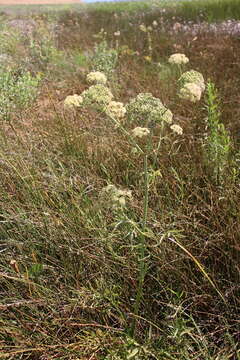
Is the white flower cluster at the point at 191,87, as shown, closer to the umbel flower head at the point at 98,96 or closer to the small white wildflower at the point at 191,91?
the small white wildflower at the point at 191,91

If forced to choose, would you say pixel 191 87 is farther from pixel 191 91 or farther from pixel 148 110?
pixel 148 110

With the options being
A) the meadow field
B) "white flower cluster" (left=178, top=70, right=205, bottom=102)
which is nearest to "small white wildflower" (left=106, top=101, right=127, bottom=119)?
the meadow field

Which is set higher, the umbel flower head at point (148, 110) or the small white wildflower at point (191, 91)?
the small white wildflower at point (191, 91)

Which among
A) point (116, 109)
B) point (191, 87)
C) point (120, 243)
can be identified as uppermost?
point (191, 87)

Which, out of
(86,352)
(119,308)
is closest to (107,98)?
(119,308)

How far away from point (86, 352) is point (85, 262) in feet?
1.55

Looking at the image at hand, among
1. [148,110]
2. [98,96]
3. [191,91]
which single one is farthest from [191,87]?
[98,96]

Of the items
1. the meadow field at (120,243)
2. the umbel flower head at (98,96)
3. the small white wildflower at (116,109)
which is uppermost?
the umbel flower head at (98,96)

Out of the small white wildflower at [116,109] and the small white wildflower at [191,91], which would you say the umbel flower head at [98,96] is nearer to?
the small white wildflower at [116,109]

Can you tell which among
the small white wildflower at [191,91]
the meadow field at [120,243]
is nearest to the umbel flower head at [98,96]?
the meadow field at [120,243]

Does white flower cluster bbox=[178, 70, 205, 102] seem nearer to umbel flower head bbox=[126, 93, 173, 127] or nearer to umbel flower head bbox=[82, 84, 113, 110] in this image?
umbel flower head bbox=[126, 93, 173, 127]

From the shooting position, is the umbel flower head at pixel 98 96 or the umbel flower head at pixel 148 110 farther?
the umbel flower head at pixel 98 96

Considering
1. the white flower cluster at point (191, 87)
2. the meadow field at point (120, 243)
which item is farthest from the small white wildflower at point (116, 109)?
the white flower cluster at point (191, 87)

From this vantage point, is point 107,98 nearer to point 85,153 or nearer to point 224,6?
point 85,153
